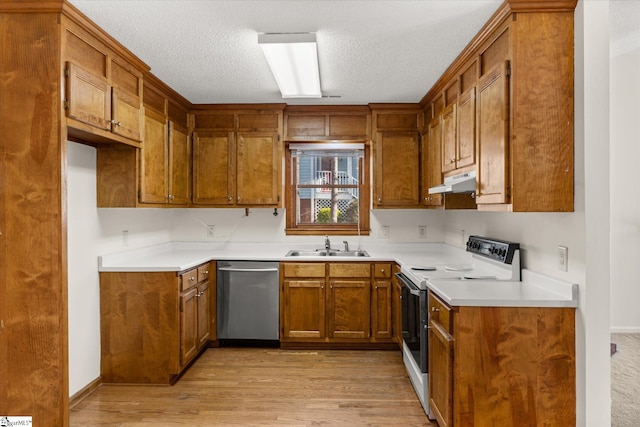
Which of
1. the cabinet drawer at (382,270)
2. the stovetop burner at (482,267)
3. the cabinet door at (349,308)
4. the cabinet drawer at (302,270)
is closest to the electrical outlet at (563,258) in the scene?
the stovetop burner at (482,267)

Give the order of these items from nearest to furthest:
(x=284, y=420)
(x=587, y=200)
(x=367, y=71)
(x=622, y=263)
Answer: (x=587, y=200), (x=284, y=420), (x=367, y=71), (x=622, y=263)

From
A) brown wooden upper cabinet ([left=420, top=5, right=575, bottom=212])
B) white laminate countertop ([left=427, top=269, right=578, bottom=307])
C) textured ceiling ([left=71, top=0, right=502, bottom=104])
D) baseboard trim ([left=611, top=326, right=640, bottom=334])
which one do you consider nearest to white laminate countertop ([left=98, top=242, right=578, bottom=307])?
white laminate countertop ([left=427, top=269, right=578, bottom=307])

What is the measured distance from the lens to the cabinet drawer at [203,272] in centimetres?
350

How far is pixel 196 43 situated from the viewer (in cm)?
253

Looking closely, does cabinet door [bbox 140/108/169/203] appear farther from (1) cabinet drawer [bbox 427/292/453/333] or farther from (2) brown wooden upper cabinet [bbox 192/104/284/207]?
(1) cabinet drawer [bbox 427/292/453/333]

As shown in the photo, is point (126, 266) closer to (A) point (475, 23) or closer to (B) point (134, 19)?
(B) point (134, 19)

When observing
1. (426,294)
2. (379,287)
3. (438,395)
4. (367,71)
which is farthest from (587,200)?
(379,287)

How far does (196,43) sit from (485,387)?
2.64 meters

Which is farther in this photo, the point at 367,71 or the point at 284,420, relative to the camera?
the point at 367,71

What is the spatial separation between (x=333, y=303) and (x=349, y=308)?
0.53 ft

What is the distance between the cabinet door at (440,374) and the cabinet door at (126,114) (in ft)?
8.03

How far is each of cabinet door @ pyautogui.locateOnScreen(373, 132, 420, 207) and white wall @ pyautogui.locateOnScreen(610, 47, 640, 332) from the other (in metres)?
2.04

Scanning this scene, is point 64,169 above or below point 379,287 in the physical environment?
above

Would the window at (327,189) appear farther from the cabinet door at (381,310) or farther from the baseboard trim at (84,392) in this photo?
the baseboard trim at (84,392)
